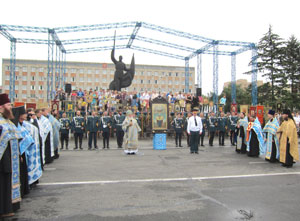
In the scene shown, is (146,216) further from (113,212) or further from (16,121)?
(16,121)

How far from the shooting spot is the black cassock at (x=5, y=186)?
178 inches

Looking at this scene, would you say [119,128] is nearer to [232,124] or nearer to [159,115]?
[159,115]

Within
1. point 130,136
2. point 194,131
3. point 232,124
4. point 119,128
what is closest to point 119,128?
point 119,128

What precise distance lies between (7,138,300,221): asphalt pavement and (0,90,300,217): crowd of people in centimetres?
52

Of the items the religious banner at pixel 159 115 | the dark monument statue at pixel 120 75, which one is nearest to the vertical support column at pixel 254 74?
the dark monument statue at pixel 120 75

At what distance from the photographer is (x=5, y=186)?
4.55 metres

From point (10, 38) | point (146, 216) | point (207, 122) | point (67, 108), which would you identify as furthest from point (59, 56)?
point (146, 216)

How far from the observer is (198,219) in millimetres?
4664

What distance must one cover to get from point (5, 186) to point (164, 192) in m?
3.29

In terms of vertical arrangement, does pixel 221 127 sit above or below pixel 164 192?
above

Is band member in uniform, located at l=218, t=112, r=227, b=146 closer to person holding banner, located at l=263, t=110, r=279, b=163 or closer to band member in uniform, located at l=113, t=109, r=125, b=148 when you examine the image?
person holding banner, located at l=263, t=110, r=279, b=163

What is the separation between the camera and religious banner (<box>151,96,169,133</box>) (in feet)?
47.6

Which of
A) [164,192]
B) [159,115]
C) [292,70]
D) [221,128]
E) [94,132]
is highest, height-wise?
[292,70]

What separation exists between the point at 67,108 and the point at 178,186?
1538cm
